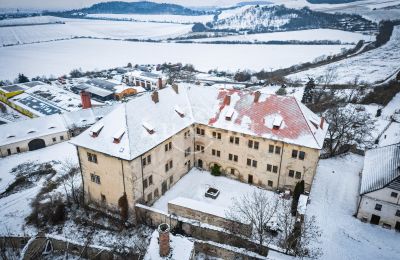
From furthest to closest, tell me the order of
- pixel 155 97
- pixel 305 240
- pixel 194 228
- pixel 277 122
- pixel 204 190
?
pixel 204 190 → pixel 155 97 → pixel 277 122 → pixel 194 228 → pixel 305 240

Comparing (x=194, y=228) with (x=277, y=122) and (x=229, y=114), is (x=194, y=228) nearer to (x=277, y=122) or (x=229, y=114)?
(x=229, y=114)

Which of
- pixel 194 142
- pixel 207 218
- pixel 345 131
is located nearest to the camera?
pixel 207 218

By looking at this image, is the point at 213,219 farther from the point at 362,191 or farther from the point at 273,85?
the point at 273,85

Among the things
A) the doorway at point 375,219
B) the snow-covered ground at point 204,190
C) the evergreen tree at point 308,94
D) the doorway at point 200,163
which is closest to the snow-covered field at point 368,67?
the evergreen tree at point 308,94

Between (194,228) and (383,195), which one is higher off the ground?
(383,195)

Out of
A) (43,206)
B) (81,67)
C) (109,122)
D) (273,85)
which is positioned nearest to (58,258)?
(43,206)

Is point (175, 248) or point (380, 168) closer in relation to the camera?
point (175, 248)

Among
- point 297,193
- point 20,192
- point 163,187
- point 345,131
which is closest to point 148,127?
point 163,187

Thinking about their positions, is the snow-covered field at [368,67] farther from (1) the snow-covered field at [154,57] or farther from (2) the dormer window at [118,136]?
(2) the dormer window at [118,136]
